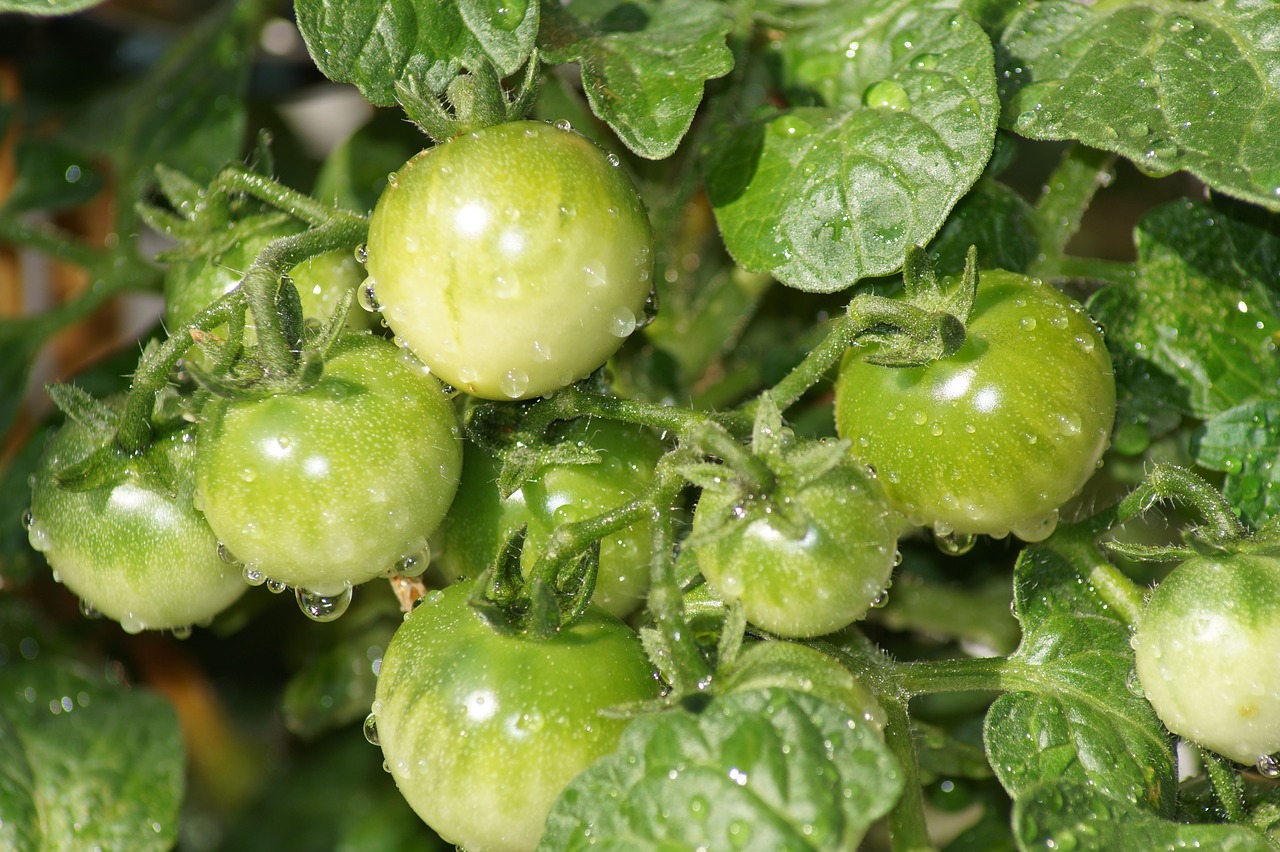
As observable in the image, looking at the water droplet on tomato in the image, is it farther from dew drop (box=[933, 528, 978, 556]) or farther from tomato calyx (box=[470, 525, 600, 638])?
dew drop (box=[933, 528, 978, 556])

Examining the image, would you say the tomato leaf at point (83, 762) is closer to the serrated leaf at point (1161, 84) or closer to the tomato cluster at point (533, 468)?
the tomato cluster at point (533, 468)

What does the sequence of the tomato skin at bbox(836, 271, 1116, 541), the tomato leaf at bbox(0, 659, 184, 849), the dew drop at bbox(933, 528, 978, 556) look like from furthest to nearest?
the tomato leaf at bbox(0, 659, 184, 849)
the dew drop at bbox(933, 528, 978, 556)
the tomato skin at bbox(836, 271, 1116, 541)

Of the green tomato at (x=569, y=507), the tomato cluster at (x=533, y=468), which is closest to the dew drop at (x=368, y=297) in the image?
the tomato cluster at (x=533, y=468)

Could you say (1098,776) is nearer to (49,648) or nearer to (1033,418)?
(1033,418)

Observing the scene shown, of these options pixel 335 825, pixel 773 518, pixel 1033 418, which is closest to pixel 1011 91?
pixel 1033 418

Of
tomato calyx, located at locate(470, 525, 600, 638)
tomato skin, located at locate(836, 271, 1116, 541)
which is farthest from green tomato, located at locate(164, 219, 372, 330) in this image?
tomato skin, located at locate(836, 271, 1116, 541)
